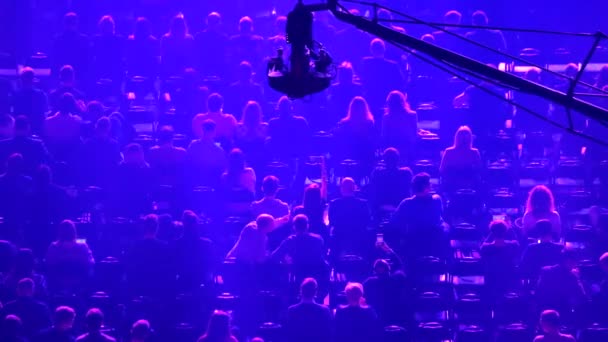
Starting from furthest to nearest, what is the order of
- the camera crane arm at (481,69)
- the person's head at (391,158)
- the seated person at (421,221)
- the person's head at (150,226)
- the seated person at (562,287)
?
1. the person's head at (391,158)
2. the seated person at (421,221)
3. the person's head at (150,226)
4. the seated person at (562,287)
5. the camera crane arm at (481,69)

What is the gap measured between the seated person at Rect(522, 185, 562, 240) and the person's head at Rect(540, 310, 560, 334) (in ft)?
5.82

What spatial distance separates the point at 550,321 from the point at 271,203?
4.47 m

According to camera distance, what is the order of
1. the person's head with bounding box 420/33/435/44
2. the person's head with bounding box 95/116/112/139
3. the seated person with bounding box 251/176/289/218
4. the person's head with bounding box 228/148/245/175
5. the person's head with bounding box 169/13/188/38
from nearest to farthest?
the seated person with bounding box 251/176/289/218 < the person's head with bounding box 228/148/245/175 < the person's head with bounding box 95/116/112/139 < the person's head with bounding box 420/33/435/44 < the person's head with bounding box 169/13/188/38

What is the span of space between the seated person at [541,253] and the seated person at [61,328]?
6.06 meters

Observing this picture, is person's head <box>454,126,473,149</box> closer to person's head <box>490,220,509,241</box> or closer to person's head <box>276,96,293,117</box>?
person's head <box>490,220,509,241</box>

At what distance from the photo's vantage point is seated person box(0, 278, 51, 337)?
12.6 metres

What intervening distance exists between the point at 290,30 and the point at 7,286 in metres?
8.22

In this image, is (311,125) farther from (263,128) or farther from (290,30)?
(290,30)

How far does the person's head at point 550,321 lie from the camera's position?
12.1m

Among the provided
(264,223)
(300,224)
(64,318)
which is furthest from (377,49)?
(64,318)

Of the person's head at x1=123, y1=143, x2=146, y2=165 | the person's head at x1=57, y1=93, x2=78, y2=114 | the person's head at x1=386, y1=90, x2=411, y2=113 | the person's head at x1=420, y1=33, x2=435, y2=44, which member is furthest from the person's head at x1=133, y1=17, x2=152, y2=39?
the person's head at x1=386, y1=90, x2=411, y2=113

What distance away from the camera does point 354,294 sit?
12359 mm

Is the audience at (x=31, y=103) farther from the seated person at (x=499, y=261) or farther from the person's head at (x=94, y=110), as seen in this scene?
the seated person at (x=499, y=261)

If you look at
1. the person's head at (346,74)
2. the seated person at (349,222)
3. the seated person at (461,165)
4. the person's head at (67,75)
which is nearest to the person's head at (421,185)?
the seated person at (349,222)
